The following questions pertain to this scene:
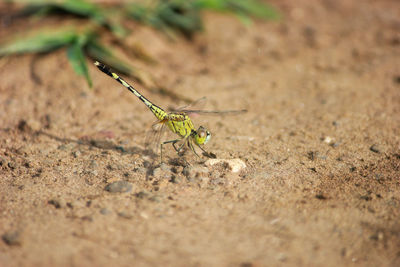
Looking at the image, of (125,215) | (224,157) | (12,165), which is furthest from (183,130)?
(12,165)

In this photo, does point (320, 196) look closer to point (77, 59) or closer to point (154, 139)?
point (154, 139)

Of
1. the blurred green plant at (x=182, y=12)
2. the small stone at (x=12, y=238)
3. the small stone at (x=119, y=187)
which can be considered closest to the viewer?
the small stone at (x=12, y=238)

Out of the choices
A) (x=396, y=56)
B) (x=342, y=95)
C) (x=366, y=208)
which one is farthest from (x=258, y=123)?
(x=396, y=56)

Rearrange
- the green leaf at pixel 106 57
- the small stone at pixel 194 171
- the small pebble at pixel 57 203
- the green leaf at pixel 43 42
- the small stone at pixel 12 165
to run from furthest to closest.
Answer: the green leaf at pixel 43 42, the green leaf at pixel 106 57, the small stone at pixel 12 165, the small stone at pixel 194 171, the small pebble at pixel 57 203

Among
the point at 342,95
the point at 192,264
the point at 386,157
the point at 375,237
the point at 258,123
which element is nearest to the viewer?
the point at 192,264

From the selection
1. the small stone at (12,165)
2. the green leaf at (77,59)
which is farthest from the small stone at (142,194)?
the green leaf at (77,59)

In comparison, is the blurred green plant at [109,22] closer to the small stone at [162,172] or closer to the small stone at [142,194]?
the small stone at [162,172]

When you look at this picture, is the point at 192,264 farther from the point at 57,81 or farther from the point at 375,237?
the point at 57,81
